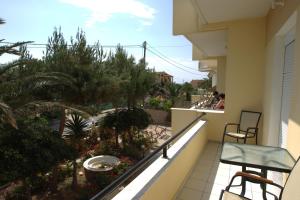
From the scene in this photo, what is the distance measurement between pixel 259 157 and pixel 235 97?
3.26 m

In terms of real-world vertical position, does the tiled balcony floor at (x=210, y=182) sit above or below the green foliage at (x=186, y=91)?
below

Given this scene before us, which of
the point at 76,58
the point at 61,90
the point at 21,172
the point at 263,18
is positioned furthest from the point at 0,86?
the point at 263,18

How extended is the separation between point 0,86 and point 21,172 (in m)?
1.83

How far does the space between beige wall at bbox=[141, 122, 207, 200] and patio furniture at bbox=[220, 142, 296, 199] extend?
27.3 inches

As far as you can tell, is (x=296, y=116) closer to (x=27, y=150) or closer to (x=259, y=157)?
(x=259, y=157)

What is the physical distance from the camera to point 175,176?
2.89 meters

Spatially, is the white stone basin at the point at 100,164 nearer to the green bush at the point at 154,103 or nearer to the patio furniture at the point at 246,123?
the patio furniture at the point at 246,123

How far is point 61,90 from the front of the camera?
6930 millimetres

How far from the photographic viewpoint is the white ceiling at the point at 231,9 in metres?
3.94

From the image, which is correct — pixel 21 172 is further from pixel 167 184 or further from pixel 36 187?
pixel 167 184

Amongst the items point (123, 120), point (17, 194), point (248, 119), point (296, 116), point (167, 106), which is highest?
point (296, 116)

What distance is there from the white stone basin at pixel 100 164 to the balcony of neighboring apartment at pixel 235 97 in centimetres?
232

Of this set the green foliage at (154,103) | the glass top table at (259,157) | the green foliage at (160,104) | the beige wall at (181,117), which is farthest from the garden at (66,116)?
the green foliage at (154,103)

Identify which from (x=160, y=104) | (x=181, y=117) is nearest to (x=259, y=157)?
(x=181, y=117)
